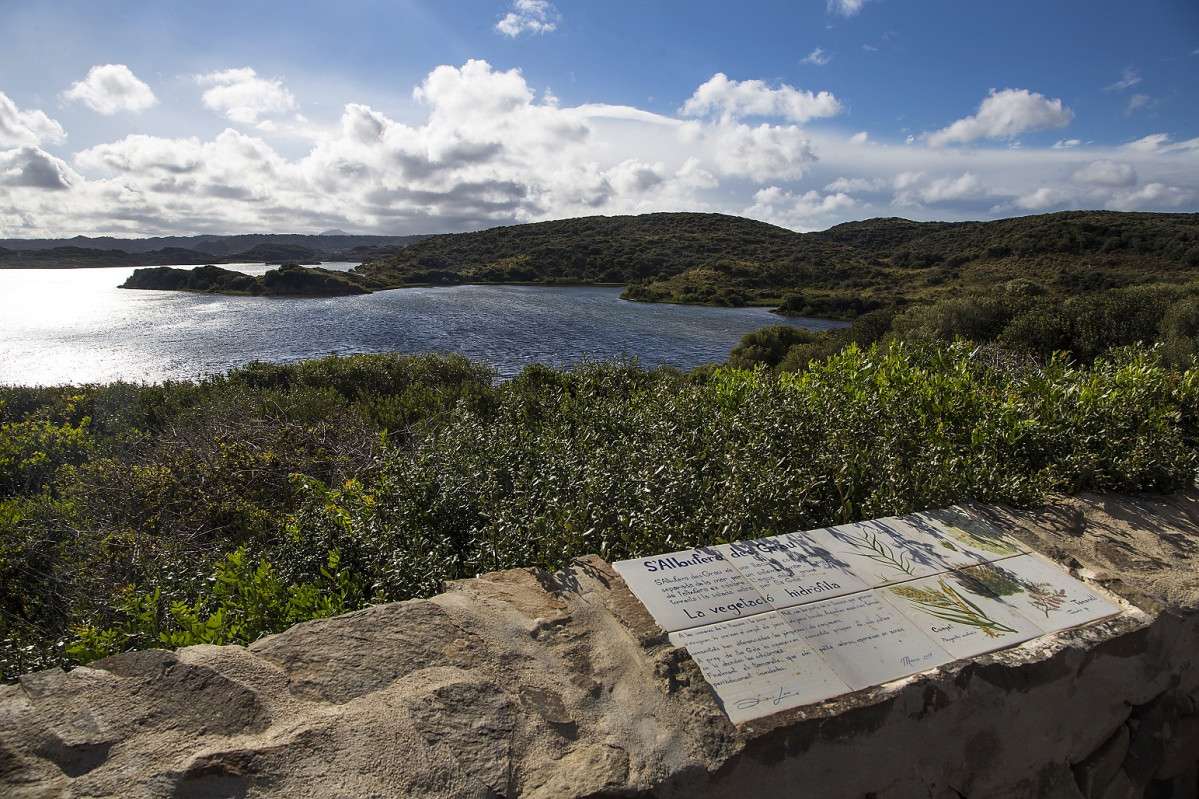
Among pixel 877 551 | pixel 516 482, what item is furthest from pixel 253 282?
pixel 877 551

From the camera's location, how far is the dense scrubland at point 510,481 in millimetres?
3146

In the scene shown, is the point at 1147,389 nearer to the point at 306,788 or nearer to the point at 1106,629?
the point at 1106,629

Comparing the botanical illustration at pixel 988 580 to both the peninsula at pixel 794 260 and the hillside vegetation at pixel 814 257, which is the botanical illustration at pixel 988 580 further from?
the hillside vegetation at pixel 814 257

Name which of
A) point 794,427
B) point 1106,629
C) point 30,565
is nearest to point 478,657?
A: point 1106,629

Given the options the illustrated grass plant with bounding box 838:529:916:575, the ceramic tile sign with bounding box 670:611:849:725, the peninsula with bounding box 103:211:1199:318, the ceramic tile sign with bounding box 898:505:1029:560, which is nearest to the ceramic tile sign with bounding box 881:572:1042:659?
the illustrated grass plant with bounding box 838:529:916:575

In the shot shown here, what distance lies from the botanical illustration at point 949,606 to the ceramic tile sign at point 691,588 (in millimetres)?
646

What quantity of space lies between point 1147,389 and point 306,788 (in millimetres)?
6113

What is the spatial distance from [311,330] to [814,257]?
56.7 m

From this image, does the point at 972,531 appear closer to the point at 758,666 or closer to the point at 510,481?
the point at 758,666

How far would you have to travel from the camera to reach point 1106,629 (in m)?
2.50

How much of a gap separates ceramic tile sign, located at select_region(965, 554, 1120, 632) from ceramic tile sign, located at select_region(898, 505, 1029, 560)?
90 mm

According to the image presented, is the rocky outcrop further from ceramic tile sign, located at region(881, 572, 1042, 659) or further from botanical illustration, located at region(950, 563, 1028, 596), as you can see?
botanical illustration, located at region(950, 563, 1028, 596)

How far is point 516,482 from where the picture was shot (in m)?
3.92

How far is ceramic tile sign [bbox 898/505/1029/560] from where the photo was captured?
9.80 ft
